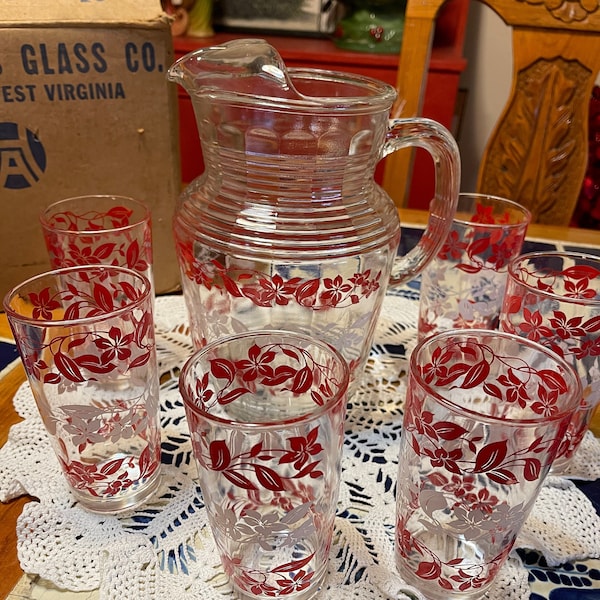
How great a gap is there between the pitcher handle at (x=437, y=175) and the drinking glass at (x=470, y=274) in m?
0.04

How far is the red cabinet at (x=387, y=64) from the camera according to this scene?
1.54 metres

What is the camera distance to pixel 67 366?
405 millimetres

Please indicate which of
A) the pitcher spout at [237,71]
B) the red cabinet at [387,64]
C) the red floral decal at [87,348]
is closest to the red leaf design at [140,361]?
the red floral decal at [87,348]

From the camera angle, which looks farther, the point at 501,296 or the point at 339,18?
the point at 339,18

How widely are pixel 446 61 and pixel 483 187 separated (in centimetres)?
59

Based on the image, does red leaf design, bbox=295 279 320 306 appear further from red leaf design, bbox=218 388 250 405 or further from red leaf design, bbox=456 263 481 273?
red leaf design, bbox=456 263 481 273

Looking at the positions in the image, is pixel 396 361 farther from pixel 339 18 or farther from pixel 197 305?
pixel 339 18

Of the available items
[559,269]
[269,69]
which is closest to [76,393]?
[269,69]

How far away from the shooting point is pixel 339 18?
172cm

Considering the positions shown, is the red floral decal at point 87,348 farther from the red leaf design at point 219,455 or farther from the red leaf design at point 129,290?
the red leaf design at point 219,455

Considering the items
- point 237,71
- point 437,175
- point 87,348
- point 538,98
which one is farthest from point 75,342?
point 538,98

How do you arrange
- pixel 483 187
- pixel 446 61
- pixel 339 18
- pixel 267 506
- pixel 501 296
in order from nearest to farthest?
pixel 267 506 → pixel 501 296 → pixel 483 187 → pixel 446 61 → pixel 339 18

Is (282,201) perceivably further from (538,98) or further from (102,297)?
(538,98)

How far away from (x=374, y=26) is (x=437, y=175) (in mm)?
1187
